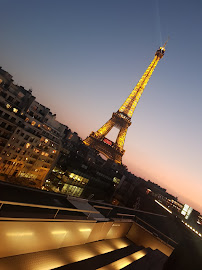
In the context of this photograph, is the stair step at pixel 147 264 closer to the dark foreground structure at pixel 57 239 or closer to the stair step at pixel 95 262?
the dark foreground structure at pixel 57 239

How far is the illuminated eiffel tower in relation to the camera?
68812 mm

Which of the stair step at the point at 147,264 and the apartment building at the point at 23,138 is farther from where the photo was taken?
the apartment building at the point at 23,138

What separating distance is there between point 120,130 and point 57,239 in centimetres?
6912

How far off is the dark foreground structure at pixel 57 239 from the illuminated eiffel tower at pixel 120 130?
61.7m

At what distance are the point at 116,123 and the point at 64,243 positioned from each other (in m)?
69.2

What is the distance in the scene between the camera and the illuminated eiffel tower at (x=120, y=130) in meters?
68.8

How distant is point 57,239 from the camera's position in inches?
191

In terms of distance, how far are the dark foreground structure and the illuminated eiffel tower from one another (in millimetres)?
61732

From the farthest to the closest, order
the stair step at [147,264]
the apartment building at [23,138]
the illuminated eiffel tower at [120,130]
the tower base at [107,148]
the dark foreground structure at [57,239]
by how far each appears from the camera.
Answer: the illuminated eiffel tower at [120,130] < the tower base at [107,148] < the apartment building at [23,138] < the stair step at [147,264] < the dark foreground structure at [57,239]

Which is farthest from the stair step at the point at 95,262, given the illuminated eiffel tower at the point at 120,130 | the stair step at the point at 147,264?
the illuminated eiffel tower at the point at 120,130

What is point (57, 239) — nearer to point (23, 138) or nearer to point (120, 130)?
point (23, 138)

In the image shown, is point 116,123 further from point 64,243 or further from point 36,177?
point 64,243

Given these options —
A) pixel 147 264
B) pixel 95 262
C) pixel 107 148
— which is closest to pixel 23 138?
pixel 107 148

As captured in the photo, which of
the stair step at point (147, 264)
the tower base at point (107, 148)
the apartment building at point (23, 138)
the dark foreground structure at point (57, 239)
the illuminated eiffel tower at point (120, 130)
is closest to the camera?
the dark foreground structure at point (57, 239)
